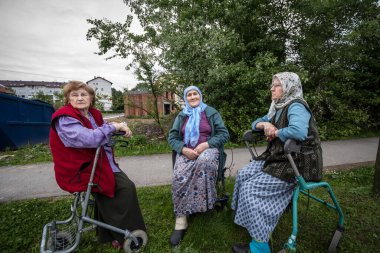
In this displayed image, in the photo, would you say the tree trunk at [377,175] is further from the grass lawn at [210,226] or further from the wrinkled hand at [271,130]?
the wrinkled hand at [271,130]

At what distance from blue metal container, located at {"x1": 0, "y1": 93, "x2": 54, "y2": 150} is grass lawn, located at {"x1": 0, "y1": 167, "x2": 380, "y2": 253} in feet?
16.7

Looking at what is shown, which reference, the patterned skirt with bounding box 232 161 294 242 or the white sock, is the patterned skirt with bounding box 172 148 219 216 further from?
the patterned skirt with bounding box 232 161 294 242

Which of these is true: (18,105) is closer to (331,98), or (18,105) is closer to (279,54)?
(279,54)

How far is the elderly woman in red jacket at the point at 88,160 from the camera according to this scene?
197cm

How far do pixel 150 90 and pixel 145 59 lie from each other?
90 cm

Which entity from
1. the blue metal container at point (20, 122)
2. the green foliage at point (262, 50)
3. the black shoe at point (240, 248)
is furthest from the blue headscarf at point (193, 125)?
the blue metal container at point (20, 122)

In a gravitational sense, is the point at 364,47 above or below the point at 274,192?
above

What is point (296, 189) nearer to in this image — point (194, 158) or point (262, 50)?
point (194, 158)

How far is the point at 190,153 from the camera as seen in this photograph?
272 centimetres

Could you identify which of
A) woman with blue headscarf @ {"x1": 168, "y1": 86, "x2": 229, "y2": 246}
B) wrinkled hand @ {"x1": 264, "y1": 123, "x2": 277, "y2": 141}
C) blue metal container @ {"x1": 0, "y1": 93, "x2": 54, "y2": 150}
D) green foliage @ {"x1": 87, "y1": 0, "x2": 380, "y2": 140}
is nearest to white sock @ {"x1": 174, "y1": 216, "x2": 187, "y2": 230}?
woman with blue headscarf @ {"x1": 168, "y1": 86, "x2": 229, "y2": 246}

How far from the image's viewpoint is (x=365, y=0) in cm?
701

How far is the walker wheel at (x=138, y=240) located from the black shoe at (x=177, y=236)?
300 mm

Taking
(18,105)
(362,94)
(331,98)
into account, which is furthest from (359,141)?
(18,105)

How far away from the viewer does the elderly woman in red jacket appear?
1974mm
